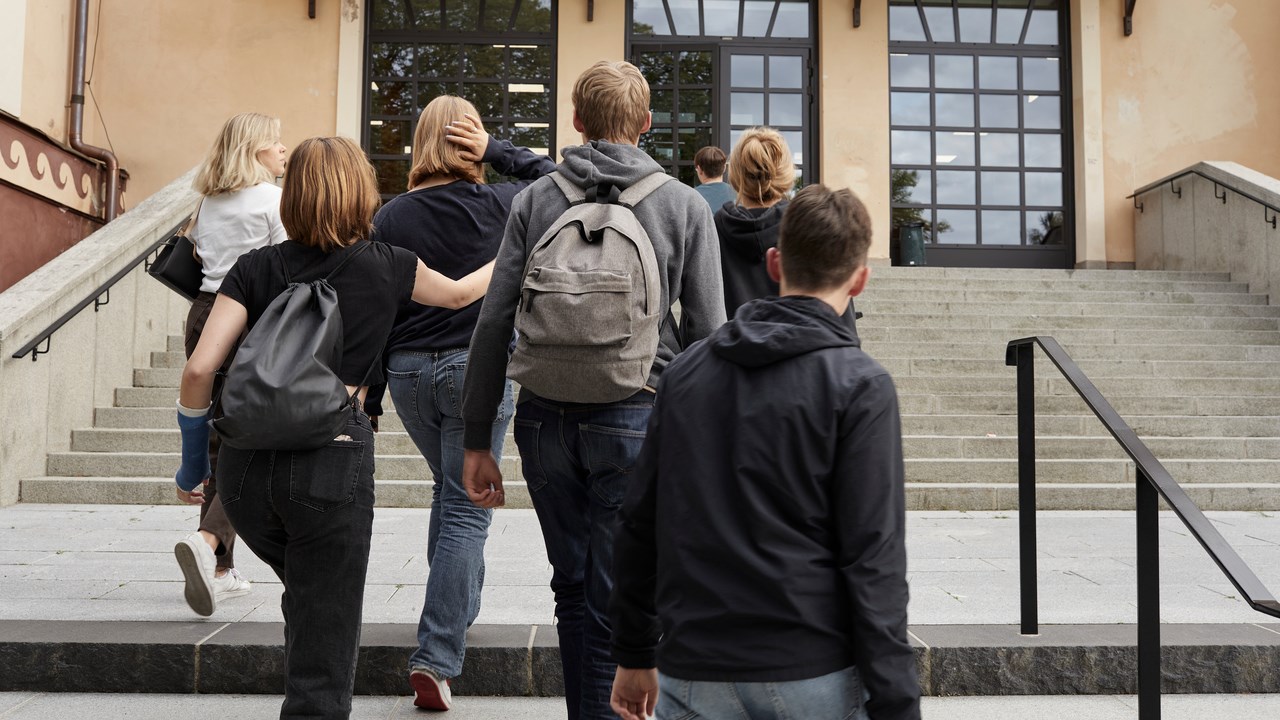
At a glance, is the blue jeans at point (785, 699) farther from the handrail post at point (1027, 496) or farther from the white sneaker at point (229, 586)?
the white sneaker at point (229, 586)

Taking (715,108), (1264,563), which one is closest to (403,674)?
(1264,563)

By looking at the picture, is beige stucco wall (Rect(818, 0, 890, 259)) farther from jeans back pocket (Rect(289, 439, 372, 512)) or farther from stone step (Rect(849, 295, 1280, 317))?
jeans back pocket (Rect(289, 439, 372, 512))

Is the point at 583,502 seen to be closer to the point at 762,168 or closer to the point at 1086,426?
the point at 762,168

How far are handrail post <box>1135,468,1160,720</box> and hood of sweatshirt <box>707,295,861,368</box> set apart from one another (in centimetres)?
171

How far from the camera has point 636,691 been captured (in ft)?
6.02

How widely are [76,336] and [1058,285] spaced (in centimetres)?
920

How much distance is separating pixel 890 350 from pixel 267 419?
7.27 metres

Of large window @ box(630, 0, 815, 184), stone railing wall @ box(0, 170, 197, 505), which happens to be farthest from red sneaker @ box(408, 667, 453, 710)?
large window @ box(630, 0, 815, 184)

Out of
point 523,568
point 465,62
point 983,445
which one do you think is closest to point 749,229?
point 523,568

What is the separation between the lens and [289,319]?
2.31 metres

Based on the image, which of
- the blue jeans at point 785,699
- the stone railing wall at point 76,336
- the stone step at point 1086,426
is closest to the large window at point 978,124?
the stone step at point 1086,426

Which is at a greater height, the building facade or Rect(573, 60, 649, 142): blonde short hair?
the building facade

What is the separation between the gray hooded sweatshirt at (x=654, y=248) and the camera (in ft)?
7.84

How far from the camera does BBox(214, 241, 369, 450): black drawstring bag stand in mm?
2236
